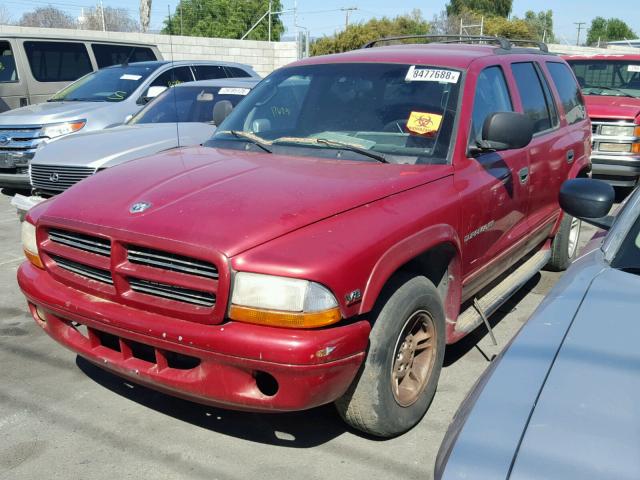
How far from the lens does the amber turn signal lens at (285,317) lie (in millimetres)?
2613

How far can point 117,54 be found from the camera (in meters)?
12.6

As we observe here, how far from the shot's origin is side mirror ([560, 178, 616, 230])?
2885 millimetres

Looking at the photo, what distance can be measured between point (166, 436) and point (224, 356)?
876mm

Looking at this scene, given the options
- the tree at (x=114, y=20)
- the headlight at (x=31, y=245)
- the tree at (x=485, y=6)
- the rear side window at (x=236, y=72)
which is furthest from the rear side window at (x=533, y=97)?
the tree at (x=485, y=6)

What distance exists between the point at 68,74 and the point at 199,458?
34.8 feet

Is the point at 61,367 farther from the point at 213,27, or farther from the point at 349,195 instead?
the point at 213,27

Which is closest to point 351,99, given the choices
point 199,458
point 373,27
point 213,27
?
point 199,458

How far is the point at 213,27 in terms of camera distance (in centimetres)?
4741

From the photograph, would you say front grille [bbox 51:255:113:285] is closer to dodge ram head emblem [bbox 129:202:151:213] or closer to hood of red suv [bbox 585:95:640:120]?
dodge ram head emblem [bbox 129:202:151:213]

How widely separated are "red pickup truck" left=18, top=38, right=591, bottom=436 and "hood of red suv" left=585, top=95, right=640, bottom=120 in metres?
4.95

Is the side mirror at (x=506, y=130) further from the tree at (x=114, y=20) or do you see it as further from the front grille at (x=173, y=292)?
the tree at (x=114, y=20)

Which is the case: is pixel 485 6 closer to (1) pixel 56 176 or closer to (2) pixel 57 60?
(2) pixel 57 60

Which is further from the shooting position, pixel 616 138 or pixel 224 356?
pixel 616 138

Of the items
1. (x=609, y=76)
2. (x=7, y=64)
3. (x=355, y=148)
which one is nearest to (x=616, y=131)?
(x=609, y=76)
